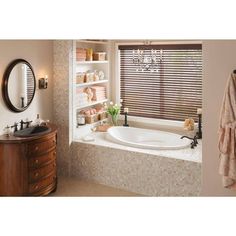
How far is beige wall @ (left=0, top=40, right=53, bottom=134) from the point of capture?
387cm

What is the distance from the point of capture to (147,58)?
515cm

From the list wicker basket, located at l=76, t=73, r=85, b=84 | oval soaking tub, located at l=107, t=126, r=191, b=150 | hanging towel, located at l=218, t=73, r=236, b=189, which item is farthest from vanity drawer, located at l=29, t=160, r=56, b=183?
hanging towel, located at l=218, t=73, r=236, b=189

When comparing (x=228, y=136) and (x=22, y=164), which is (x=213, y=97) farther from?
(x=22, y=164)

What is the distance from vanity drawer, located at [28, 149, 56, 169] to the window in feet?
6.28

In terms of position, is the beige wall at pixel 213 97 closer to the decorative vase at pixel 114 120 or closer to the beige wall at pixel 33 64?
the beige wall at pixel 33 64

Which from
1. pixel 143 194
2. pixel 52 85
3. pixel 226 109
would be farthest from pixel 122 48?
pixel 226 109

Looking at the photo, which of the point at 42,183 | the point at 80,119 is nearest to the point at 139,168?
the point at 42,183

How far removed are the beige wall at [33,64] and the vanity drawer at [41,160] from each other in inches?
22.8

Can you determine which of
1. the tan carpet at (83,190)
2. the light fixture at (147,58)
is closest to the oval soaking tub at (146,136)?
the tan carpet at (83,190)

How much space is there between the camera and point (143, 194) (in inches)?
162

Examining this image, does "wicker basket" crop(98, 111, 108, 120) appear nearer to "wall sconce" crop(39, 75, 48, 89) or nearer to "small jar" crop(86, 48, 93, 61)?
"small jar" crop(86, 48, 93, 61)

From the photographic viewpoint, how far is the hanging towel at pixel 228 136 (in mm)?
2283

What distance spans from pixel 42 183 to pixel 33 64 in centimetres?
155
